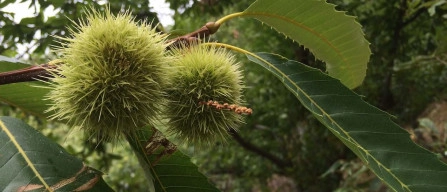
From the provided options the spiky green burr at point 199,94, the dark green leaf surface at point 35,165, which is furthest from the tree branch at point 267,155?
the dark green leaf surface at point 35,165

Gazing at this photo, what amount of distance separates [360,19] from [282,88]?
31.3 inches

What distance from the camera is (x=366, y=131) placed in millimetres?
1132

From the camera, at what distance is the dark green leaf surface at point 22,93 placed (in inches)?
54.4

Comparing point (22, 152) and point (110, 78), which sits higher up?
point (110, 78)

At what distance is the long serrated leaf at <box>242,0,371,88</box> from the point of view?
130 centimetres

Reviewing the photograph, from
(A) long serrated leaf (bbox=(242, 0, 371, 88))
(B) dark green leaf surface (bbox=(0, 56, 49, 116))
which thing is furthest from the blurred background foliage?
(A) long serrated leaf (bbox=(242, 0, 371, 88))

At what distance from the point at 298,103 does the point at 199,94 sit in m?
2.54

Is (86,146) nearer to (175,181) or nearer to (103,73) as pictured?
(175,181)

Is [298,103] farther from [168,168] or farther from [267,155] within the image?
[168,168]

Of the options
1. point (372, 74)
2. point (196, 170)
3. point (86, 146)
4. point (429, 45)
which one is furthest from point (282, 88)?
point (196, 170)

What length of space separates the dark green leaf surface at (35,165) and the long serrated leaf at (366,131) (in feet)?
1.72

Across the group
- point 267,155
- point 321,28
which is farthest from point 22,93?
point 267,155

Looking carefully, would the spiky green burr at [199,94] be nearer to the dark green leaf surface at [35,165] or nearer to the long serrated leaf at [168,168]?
the long serrated leaf at [168,168]

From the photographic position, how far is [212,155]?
4.19 meters
